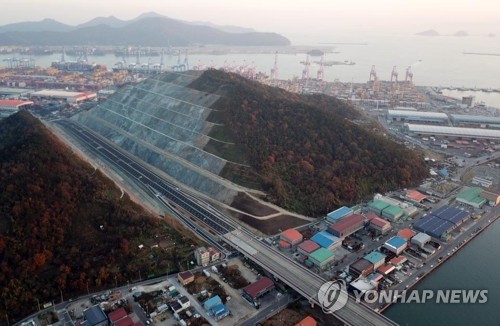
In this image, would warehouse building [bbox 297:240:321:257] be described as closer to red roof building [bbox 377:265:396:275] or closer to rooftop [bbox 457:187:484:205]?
red roof building [bbox 377:265:396:275]

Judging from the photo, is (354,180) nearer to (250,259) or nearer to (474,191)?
(474,191)

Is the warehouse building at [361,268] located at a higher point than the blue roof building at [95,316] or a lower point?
higher

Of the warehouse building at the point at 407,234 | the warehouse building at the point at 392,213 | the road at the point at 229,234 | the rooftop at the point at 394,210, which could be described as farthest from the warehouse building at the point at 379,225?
the road at the point at 229,234

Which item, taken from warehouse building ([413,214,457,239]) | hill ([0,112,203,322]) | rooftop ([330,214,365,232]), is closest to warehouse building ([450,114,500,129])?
warehouse building ([413,214,457,239])

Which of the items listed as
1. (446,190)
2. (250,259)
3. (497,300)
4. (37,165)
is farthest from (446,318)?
(37,165)

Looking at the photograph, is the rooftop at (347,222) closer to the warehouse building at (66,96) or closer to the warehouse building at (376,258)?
the warehouse building at (376,258)

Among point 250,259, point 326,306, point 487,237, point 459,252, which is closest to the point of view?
point 326,306

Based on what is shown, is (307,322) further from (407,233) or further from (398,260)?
(407,233)
